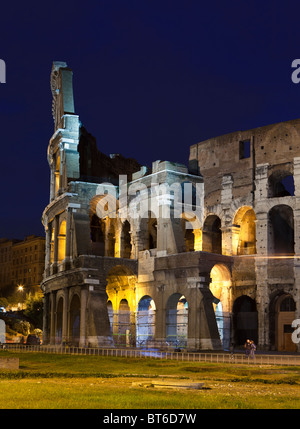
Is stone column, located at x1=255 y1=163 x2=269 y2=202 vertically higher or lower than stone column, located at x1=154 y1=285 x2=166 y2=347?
higher

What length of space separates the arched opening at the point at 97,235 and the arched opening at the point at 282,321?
18706mm

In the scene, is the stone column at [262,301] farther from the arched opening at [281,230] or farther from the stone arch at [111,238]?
the stone arch at [111,238]

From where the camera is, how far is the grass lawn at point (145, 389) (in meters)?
12.6

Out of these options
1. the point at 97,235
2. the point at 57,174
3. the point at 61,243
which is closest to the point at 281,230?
the point at 61,243

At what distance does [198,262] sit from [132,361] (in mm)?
11375

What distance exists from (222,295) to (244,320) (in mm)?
2095

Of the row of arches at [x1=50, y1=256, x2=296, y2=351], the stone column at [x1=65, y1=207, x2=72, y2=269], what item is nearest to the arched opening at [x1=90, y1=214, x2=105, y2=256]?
the stone column at [x1=65, y1=207, x2=72, y2=269]

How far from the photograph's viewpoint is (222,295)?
41.1 meters

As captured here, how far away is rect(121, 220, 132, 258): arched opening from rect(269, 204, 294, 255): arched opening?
12.9 meters

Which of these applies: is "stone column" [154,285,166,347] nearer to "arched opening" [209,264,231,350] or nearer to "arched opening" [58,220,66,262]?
"arched opening" [209,264,231,350]

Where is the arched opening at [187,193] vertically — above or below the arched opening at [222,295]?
above

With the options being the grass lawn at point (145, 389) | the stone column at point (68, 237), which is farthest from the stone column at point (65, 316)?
the grass lawn at point (145, 389)

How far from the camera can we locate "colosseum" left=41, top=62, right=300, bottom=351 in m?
38.6

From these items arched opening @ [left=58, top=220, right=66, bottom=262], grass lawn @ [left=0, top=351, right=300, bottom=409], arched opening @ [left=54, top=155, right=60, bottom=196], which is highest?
arched opening @ [left=54, top=155, right=60, bottom=196]
